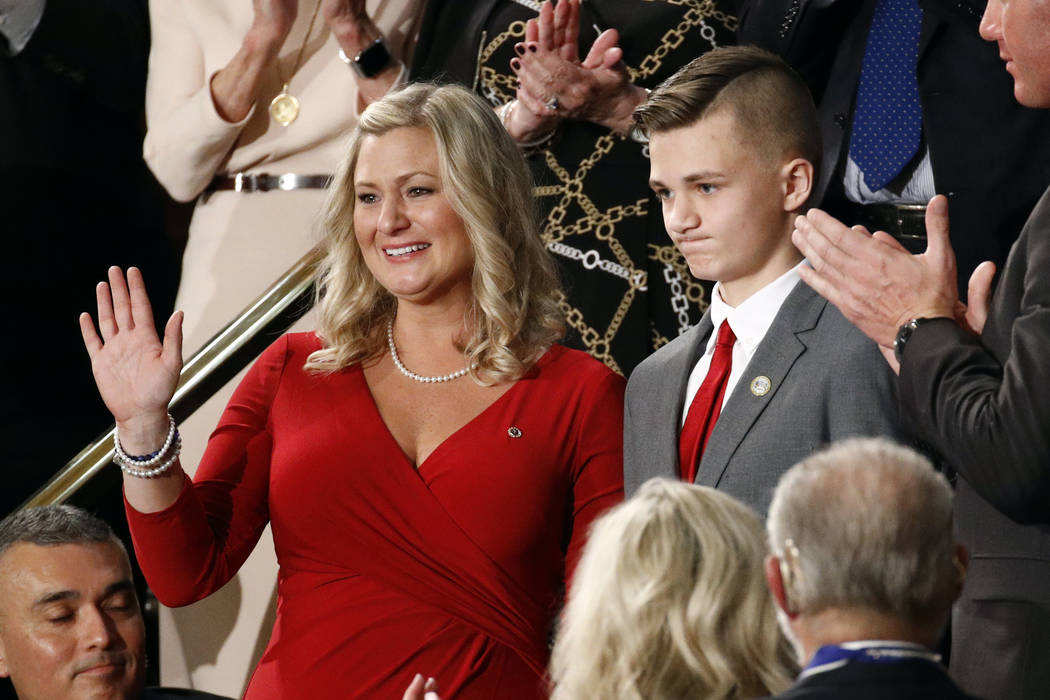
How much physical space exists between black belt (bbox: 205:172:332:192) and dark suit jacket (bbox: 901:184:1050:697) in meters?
2.17

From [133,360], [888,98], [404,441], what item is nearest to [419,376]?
[404,441]

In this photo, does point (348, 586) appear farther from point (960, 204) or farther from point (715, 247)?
point (960, 204)

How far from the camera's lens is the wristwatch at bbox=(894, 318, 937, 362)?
6.68 ft

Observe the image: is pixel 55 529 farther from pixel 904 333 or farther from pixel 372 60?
pixel 904 333

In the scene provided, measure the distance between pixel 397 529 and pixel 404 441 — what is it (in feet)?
0.56

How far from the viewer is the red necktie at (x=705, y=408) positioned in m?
2.35

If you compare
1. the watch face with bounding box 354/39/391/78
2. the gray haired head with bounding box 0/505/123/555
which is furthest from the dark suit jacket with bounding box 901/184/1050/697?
the watch face with bounding box 354/39/391/78

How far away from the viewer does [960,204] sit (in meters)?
2.89

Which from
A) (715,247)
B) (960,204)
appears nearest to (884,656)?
(715,247)

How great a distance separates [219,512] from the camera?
8.38 feet

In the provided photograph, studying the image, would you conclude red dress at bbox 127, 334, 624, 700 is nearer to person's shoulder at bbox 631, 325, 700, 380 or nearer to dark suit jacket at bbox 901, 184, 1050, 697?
person's shoulder at bbox 631, 325, 700, 380


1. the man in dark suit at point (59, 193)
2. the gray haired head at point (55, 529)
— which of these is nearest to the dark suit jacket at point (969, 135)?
the gray haired head at point (55, 529)

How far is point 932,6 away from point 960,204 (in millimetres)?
407

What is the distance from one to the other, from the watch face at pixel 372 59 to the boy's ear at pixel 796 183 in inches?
63.9
